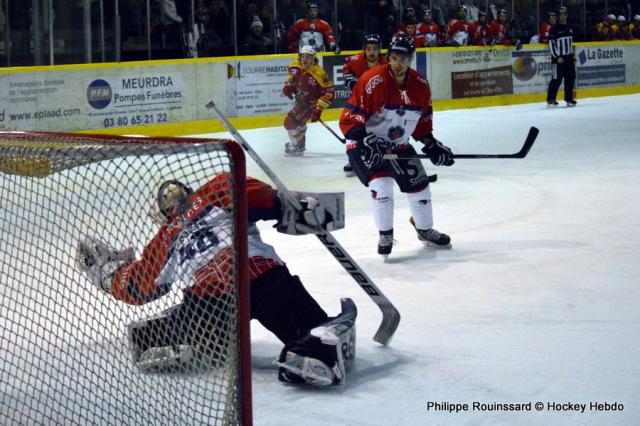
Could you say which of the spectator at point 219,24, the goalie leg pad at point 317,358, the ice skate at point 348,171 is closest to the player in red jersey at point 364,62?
the ice skate at point 348,171

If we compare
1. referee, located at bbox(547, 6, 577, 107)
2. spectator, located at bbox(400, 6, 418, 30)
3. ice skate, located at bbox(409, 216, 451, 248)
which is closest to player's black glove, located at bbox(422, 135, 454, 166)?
ice skate, located at bbox(409, 216, 451, 248)

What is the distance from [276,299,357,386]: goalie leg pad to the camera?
12.4ft

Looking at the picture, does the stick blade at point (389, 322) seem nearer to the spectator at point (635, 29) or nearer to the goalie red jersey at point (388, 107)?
the goalie red jersey at point (388, 107)

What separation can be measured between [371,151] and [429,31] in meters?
11.7

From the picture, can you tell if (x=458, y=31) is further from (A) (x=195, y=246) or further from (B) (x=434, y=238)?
(A) (x=195, y=246)

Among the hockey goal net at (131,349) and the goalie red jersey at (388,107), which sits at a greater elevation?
the goalie red jersey at (388,107)

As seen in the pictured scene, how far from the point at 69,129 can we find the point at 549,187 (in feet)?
17.8

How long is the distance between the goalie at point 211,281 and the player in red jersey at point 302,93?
739 centimetres

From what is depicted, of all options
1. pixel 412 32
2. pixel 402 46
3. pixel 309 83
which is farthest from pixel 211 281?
pixel 412 32

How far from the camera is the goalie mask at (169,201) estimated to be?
11.7 ft

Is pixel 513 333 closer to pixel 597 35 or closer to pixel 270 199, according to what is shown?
pixel 270 199

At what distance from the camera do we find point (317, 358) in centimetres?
381

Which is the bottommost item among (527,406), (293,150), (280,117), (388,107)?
(527,406)

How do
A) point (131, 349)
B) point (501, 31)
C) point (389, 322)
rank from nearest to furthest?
point (131, 349), point (389, 322), point (501, 31)
